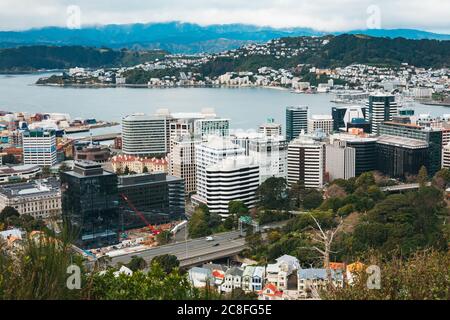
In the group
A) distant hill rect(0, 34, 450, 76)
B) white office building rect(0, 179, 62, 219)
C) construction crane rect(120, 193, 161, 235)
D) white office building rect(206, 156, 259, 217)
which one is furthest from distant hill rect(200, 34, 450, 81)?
construction crane rect(120, 193, 161, 235)

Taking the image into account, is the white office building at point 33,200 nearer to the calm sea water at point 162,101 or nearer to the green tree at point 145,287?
the green tree at point 145,287

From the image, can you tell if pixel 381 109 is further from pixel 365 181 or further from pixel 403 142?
pixel 365 181

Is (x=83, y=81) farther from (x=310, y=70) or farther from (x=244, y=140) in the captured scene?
(x=244, y=140)

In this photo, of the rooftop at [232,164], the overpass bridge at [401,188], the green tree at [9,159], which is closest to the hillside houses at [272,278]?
the rooftop at [232,164]

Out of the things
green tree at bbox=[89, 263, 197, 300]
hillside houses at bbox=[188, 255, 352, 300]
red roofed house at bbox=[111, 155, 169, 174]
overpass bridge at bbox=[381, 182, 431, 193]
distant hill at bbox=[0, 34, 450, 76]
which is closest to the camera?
green tree at bbox=[89, 263, 197, 300]

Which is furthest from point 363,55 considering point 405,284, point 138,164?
point 405,284

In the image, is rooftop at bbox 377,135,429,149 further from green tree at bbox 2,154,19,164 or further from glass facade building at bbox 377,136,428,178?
green tree at bbox 2,154,19,164

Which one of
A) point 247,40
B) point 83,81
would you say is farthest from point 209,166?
point 247,40
